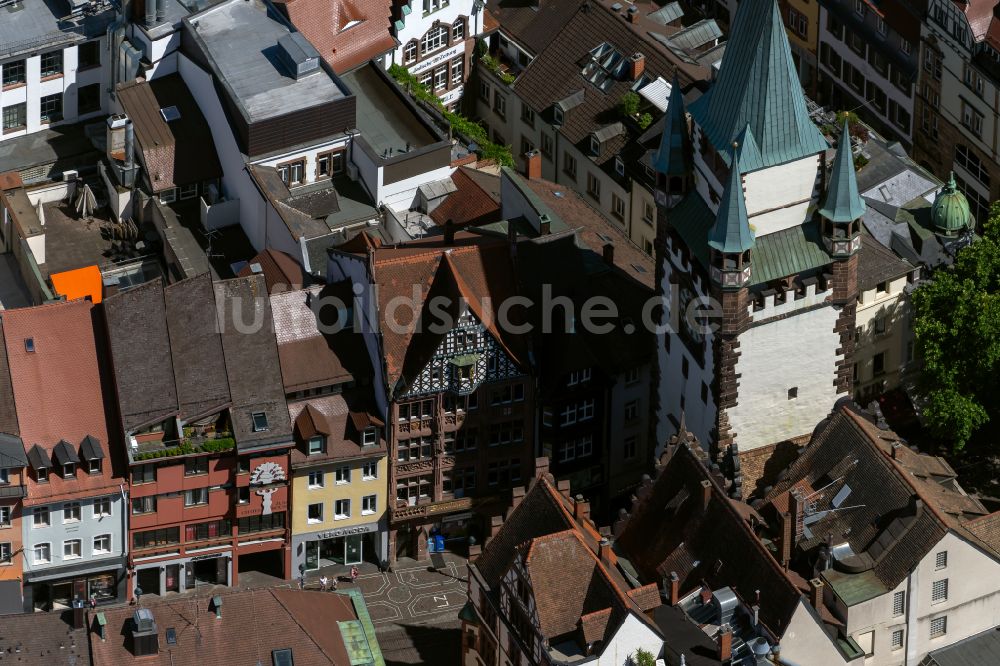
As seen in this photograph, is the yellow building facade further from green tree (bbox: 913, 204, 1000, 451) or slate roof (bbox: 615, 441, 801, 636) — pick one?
green tree (bbox: 913, 204, 1000, 451)

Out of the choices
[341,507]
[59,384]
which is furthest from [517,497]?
[59,384]

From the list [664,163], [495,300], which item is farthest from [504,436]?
[664,163]

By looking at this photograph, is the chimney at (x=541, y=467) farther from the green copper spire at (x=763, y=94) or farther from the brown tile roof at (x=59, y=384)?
the brown tile roof at (x=59, y=384)

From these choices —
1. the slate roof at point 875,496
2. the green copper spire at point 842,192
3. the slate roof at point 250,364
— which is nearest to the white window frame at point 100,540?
the slate roof at point 250,364

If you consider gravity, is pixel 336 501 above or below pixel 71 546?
above

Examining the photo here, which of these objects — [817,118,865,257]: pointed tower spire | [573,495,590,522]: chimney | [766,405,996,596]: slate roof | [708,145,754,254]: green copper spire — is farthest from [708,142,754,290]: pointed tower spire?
[573,495,590,522]: chimney

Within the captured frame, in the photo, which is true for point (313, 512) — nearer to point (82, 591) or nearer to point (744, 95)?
point (82, 591)

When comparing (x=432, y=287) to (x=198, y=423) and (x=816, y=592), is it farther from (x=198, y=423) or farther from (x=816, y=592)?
(x=816, y=592)
